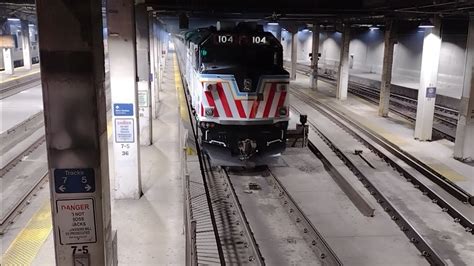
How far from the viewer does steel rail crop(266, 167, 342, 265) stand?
23.0 feet

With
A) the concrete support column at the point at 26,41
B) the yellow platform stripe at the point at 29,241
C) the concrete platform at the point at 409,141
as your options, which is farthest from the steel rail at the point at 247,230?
the concrete support column at the point at 26,41

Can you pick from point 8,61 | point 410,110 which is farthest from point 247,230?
point 8,61

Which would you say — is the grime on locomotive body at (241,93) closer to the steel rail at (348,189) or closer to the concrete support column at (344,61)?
the steel rail at (348,189)

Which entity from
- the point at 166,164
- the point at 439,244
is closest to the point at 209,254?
the point at 439,244

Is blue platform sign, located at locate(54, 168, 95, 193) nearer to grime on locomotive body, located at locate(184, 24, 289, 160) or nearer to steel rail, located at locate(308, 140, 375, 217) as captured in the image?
steel rail, located at locate(308, 140, 375, 217)

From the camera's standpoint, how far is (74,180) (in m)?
4.43

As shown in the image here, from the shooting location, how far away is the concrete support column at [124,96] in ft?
28.9

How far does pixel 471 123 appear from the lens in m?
12.9

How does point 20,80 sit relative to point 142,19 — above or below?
below

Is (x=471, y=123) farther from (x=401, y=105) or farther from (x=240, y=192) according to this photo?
(x=401, y=105)

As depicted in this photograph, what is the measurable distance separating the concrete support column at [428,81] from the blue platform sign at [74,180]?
12905 mm

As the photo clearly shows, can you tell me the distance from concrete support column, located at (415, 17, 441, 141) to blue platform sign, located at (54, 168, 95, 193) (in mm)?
12905

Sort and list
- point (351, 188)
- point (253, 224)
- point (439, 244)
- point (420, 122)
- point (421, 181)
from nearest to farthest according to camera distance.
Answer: point (439, 244) → point (253, 224) → point (351, 188) → point (421, 181) → point (420, 122)

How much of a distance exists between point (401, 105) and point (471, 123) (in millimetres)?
9750
